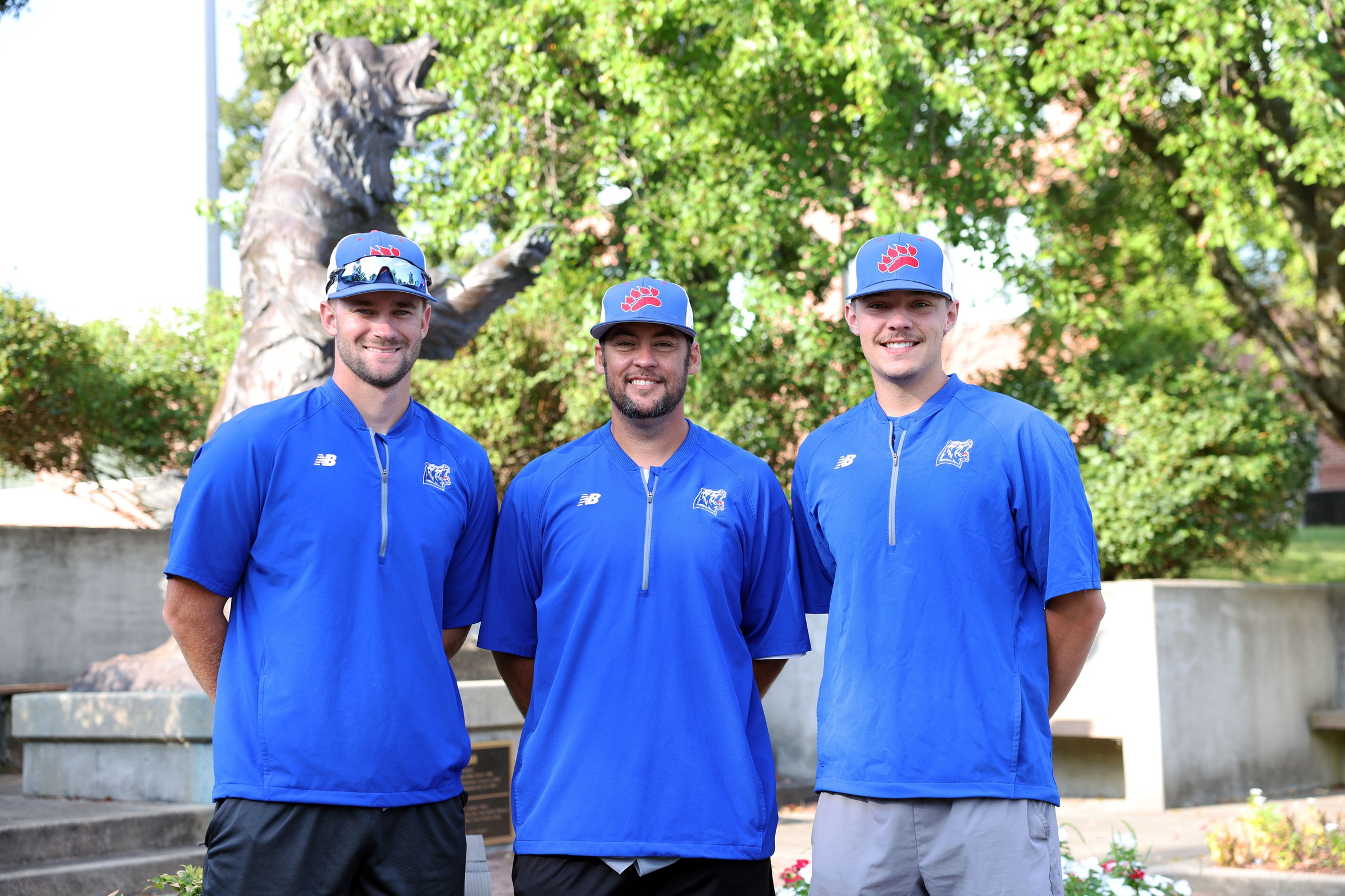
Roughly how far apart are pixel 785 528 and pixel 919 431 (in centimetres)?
46

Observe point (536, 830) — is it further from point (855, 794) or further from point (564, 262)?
point (564, 262)

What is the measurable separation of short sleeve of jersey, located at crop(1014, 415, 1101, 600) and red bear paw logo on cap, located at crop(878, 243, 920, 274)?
0.51 metres

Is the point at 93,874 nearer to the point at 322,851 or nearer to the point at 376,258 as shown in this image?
the point at 322,851

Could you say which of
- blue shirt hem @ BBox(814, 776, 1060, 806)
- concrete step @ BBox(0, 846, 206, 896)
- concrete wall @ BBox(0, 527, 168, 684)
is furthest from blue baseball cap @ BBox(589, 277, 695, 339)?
concrete wall @ BBox(0, 527, 168, 684)

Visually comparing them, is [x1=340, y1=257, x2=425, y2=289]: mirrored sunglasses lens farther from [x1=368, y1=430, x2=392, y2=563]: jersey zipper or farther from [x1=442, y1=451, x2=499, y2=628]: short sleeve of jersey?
[x1=442, y1=451, x2=499, y2=628]: short sleeve of jersey

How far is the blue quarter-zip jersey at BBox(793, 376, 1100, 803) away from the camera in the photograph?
3037mm

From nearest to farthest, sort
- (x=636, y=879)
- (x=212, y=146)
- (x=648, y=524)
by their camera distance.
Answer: (x=636, y=879), (x=648, y=524), (x=212, y=146)

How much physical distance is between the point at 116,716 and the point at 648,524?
4.61 metres

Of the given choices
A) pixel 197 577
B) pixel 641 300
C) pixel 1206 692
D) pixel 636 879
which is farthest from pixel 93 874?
pixel 1206 692

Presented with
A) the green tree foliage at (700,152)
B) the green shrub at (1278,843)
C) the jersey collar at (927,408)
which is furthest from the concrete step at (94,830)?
the green tree foliage at (700,152)

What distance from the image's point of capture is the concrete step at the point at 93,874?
566 cm

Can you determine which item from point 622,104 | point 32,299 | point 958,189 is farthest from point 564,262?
point 32,299

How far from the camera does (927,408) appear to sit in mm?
3303

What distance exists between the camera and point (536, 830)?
10.3ft
